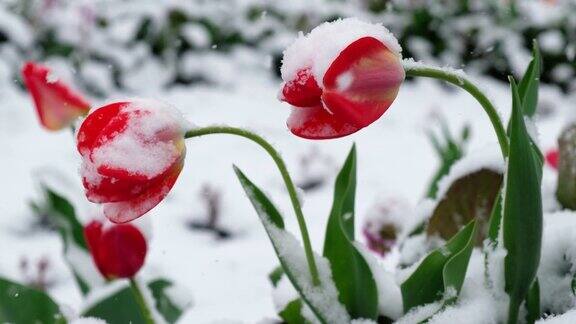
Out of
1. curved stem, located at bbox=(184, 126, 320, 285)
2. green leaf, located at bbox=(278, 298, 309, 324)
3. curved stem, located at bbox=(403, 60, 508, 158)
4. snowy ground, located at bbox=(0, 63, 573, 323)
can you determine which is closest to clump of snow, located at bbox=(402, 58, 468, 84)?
curved stem, located at bbox=(403, 60, 508, 158)

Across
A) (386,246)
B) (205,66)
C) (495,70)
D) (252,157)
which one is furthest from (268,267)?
(495,70)

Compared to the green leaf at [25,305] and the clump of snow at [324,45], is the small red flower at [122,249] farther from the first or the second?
the clump of snow at [324,45]

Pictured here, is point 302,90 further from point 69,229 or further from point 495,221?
point 69,229

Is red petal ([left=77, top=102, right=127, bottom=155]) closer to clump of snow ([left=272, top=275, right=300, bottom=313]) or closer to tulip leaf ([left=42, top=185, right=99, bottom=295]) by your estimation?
clump of snow ([left=272, top=275, right=300, bottom=313])

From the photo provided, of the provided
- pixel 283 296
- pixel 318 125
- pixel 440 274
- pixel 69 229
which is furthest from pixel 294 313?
pixel 69 229

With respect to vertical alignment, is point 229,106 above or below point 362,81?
below

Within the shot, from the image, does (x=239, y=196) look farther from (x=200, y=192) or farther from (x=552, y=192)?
(x=552, y=192)
